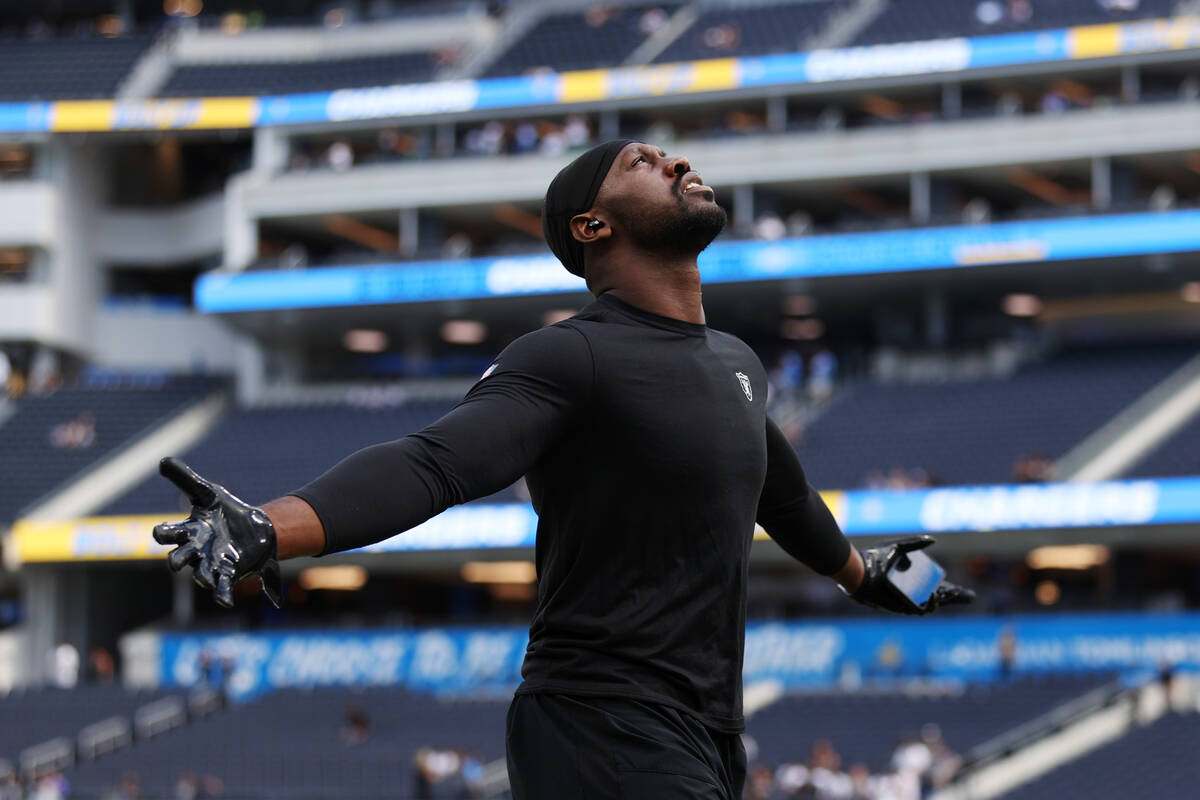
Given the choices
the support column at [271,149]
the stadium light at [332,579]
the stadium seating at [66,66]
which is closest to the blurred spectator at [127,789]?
the stadium light at [332,579]

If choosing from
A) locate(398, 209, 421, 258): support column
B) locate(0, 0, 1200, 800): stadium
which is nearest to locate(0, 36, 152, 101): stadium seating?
locate(0, 0, 1200, 800): stadium

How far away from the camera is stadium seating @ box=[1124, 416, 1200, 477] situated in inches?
1186

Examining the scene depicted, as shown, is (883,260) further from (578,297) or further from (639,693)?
(639,693)

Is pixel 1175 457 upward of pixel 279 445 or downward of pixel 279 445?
upward

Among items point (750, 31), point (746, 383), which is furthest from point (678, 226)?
point (750, 31)

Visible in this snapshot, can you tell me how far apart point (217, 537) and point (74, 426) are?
131 feet

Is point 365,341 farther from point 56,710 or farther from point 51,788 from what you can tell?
point 51,788

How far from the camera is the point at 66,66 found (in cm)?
4641

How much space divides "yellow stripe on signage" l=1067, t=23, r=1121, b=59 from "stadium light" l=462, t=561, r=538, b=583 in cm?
1568

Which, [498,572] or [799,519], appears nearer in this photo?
[799,519]

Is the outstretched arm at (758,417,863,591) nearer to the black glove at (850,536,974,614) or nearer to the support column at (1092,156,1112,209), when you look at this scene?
the black glove at (850,536,974,614)

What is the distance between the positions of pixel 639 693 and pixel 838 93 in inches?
1473

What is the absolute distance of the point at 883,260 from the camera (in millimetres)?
36438

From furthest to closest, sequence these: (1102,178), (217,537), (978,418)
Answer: (1102,178)
(978,418)
(217,537)
